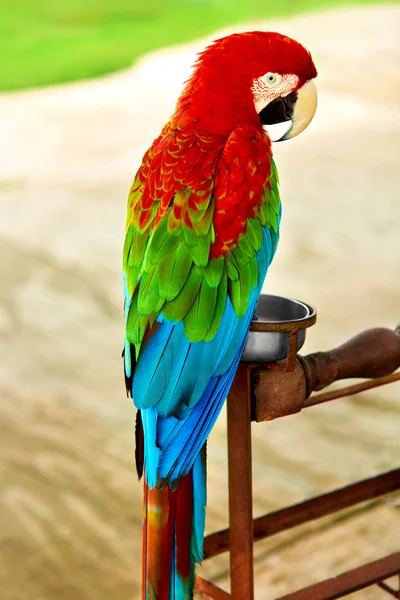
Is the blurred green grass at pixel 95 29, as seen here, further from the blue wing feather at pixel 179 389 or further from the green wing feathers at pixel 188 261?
the blue wing feather at pixel 179 389

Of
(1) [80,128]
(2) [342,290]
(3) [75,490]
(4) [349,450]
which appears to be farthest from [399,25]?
(3) [75,490]

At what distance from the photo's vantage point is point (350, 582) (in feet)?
4.53

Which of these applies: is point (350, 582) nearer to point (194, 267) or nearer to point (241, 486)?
point (241, 486)

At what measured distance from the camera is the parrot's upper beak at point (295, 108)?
1410mm

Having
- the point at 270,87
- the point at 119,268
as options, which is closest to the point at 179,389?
the point at 270,87

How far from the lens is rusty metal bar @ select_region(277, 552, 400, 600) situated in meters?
1.35

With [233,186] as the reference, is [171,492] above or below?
below

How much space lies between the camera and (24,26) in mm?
5461

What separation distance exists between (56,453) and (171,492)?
142cm

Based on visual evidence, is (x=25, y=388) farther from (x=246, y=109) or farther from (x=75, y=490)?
(x=246, y=109)

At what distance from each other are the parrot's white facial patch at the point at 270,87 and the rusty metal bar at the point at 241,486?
467 mm

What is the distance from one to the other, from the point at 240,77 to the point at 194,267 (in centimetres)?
35

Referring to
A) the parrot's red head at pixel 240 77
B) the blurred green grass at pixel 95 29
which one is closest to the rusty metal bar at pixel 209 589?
the parrot's red head at pixel 240 77

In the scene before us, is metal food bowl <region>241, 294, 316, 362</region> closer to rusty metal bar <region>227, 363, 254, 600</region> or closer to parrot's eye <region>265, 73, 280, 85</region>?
rusty metal bar <region>227, 363, 254, 600</region>
